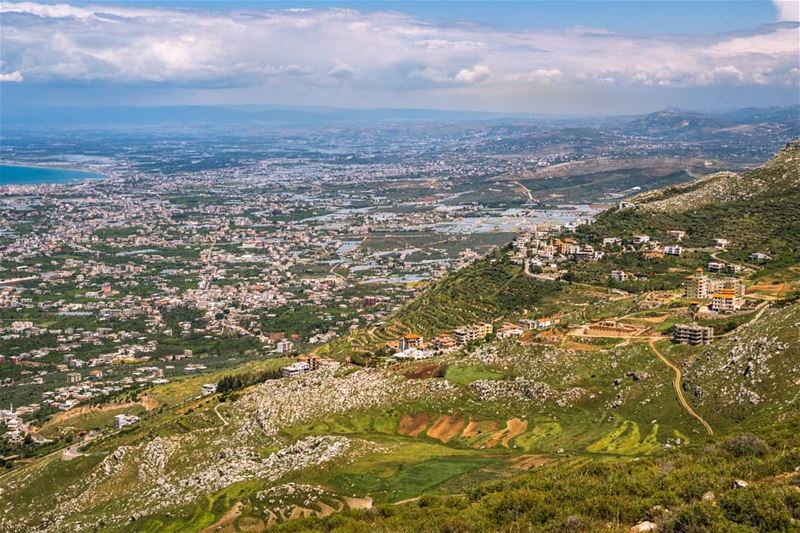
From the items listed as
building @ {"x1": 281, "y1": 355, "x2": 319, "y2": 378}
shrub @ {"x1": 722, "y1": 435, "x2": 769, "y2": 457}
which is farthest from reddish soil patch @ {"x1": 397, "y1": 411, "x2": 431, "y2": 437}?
shrub @ {"x1": 722, "y1": 435, "x2": 769, "y2": 457}

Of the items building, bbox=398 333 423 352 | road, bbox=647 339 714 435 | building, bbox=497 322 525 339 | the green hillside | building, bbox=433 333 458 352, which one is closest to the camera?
road, bbox=647 339 714 435

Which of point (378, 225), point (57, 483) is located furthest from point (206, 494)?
point (378, 225)

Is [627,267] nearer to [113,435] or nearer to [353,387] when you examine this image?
[353,387]

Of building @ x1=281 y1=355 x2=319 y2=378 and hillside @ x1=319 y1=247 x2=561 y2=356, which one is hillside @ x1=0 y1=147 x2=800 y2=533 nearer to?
building @ x1=281 y1=355 x2=319 y2=378

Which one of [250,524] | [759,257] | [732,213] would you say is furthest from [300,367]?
[732,213]

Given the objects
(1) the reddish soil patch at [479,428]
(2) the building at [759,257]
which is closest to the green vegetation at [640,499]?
(1) the reddish soil patch at [479,428]

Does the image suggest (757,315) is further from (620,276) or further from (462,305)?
(462,305)

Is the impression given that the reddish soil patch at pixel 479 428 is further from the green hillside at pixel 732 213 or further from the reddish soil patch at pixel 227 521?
the green hillside at pixel 732 213
